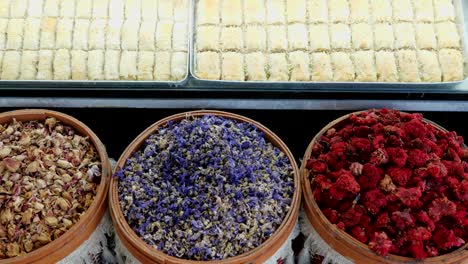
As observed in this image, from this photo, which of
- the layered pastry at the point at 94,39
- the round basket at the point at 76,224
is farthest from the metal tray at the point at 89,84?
the round basket at the point at 76,224

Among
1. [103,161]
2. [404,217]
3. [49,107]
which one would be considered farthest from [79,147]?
[404,217]

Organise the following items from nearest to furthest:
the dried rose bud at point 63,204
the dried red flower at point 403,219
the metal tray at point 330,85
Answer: the dried red flower at point 403,219
the dried rose bud at point 63,204
the metal tray at point 330,85

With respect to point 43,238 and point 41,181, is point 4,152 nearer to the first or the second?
point 41,181

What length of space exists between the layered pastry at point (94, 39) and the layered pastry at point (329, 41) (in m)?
0.13

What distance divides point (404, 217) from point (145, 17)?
1392 millimetres

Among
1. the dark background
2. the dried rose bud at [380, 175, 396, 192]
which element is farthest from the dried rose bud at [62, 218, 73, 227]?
the dried rose bud at [380, 175, 396, 192]

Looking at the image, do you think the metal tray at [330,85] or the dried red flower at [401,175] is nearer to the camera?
the dried red flower at [401,175]

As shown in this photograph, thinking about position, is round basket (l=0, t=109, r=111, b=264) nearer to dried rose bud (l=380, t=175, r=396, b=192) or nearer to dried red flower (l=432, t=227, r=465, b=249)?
dried rose bud (l=380, t=175, r=396, b=192)

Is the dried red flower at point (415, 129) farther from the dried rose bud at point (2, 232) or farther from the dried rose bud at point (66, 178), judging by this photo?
the dried rose bud at point (2, 232)

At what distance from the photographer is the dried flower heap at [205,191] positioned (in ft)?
5.27

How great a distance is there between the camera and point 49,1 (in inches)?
89.7

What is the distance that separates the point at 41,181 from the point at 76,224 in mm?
196

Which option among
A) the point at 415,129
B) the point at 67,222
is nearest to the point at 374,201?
the point at 415,129

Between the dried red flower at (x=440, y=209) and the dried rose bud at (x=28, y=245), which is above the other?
the dried red flower at (x=440, y=209)
